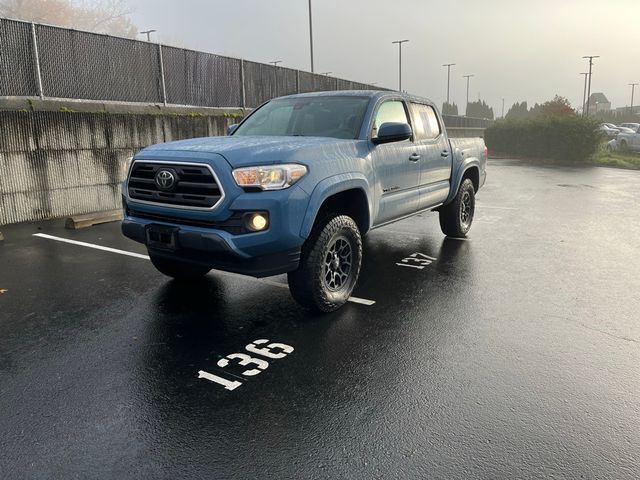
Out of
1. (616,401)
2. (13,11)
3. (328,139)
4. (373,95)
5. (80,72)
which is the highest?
(13,11)

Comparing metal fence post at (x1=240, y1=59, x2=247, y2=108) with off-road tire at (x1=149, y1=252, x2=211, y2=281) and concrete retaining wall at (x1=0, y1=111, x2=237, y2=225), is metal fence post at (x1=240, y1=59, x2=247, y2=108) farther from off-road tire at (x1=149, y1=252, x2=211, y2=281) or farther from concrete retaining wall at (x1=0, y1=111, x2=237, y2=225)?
off-road tire at (x1=149, y1=252, x2=211, y2=281)

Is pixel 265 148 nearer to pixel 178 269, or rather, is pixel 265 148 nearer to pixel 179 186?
pixel 179 186

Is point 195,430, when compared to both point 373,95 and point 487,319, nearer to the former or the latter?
point 487,319

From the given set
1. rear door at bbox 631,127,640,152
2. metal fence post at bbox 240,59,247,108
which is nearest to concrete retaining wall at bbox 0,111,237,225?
metal fence post at bbox 240,59,247,108

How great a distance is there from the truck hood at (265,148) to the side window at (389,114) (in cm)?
62

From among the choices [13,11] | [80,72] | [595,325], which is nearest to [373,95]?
[595,325]

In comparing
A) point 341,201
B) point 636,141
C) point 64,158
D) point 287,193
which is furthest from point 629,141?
point 287,193

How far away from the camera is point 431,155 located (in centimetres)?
636

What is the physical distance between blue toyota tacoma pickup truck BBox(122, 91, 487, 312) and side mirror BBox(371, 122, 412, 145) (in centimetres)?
1

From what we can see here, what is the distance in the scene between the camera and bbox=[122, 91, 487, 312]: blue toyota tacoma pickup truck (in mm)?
3943

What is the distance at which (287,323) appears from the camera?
14.4 feet

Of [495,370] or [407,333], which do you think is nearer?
[495,370]

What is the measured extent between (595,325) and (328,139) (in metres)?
2.79

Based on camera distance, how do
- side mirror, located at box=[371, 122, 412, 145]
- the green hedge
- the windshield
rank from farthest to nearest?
the green hedge
the windshield
side mirror, located at box=[371, 122, 412, 145]
